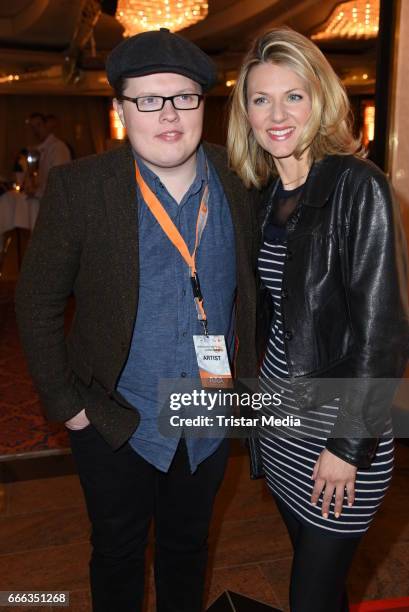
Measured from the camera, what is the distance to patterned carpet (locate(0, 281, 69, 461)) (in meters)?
3.62

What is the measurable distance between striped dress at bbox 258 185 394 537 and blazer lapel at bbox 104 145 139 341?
0.33 metres

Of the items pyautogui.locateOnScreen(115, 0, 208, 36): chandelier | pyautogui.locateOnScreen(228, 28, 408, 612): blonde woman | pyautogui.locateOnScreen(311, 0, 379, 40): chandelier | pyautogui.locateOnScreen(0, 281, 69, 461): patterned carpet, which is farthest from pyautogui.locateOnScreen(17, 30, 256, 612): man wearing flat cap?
pyautogui.locateOnScreen(311, 0, 379, 40): chandelier

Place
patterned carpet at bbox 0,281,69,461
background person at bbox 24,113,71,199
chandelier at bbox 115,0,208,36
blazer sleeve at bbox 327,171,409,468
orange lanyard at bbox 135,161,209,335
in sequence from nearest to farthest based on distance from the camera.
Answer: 1. blazer sleeve at bbox 327,171,409,468
2. orange lanyard at bbox 135,161,209,335
3. patterned carpet at bbox 0,281,69,461
4. chandelier at bbox 115,0,208,36
5. background person at bbox 24,113,71,199

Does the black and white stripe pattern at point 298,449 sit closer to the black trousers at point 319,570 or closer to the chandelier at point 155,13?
the black trousers at point 319,570

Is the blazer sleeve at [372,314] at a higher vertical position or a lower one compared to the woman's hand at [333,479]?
higher

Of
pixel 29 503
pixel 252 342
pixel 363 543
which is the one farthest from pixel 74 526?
pixel 252 342

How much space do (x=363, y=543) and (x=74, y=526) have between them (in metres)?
1.23

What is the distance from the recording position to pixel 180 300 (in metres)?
1.63

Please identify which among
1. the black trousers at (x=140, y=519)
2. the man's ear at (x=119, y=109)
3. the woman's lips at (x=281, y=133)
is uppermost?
the man's ear at (x=119, y=109)

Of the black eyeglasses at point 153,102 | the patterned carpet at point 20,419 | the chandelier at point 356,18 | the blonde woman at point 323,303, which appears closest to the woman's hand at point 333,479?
the blonde woman at point 323,303

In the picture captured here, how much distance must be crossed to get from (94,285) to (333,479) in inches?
29.5

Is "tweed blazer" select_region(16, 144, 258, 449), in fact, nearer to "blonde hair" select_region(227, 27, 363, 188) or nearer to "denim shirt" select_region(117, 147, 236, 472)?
"denim shirt" select_region(117, 147, 236, 472)

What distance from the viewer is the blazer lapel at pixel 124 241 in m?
1.58

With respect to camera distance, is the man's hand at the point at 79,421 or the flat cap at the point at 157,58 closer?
the flat cap at the point at 157,58
